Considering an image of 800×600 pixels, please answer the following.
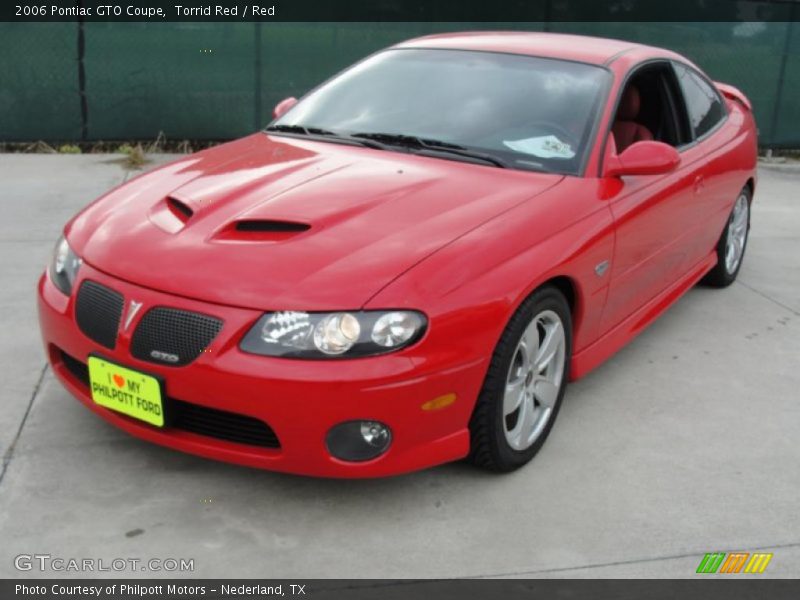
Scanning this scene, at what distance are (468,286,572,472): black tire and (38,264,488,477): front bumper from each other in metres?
0.07

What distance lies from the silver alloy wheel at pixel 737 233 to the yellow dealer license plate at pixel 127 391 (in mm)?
3815

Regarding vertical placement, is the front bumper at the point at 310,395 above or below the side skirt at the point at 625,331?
above

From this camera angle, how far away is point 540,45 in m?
4.70

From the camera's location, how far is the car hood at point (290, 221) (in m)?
3.12

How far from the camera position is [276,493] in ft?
11.0

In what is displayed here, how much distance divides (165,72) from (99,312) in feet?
22.3

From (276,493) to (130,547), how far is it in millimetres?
536

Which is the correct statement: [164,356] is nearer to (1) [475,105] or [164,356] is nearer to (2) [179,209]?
(2) [179,209]

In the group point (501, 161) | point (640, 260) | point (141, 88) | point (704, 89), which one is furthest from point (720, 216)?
point (141, 88)

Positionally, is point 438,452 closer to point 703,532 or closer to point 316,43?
point 703,532

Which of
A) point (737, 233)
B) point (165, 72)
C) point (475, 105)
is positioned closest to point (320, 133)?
point (475, 105)

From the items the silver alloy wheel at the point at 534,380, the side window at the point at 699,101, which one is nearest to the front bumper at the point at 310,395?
the silver alloy wheel at the point at 534,380

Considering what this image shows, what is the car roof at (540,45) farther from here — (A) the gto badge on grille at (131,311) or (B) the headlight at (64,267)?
(A) the gto badge on grille at (131,311)
